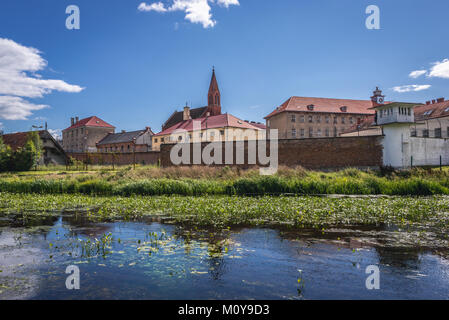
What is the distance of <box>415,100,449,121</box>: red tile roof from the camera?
42.6m

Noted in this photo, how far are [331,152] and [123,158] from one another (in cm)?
2665

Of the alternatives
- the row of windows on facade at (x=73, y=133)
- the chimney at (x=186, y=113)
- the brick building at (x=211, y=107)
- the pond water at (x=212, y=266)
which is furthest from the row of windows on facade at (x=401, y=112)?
the row of windows on facade at (x=73, y=133)

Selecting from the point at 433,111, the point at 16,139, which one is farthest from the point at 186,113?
the point at 433,111

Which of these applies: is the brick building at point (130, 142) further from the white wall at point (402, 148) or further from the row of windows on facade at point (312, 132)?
the white wall at point (402, 148)

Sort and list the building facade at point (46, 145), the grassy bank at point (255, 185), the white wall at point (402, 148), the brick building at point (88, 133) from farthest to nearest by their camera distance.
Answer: the brick building at point (88, 133) → the building facade at point (46, 145) → the white wall at point (402, 148) → the grassy bank at point (255, 185)

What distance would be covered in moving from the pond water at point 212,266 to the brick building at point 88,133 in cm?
7301

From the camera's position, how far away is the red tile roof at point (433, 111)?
42.6 metres

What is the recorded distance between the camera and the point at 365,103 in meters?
62.8

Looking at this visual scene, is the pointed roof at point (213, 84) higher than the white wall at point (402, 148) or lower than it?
higher

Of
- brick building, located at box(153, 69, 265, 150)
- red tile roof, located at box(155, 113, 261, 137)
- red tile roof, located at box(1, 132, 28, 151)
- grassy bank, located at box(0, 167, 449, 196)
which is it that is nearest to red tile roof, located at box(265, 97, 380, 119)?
brick building, located at box(153, 69, 265, 150)

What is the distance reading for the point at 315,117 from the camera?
57.9 m

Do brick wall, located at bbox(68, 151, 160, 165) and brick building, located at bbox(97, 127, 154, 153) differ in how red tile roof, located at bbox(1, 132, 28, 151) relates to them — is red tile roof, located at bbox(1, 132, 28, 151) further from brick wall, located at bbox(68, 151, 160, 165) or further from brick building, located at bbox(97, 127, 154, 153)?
brick building, located at bbox(97, 127, 154, 153)

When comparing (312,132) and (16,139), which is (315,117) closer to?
(312,132)
